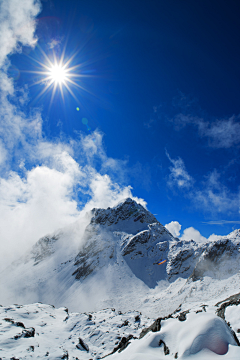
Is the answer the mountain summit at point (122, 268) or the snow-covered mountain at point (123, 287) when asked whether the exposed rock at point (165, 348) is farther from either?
the mountain summit at point (122, 268)

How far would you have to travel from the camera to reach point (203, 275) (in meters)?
51.6

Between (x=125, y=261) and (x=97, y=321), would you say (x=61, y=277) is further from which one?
(x=97, y=321)

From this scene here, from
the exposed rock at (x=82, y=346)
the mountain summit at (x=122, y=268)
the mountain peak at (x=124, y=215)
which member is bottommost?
the exposed rock at (x=82, y=346)

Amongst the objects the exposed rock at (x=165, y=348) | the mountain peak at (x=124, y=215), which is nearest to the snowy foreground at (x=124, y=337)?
the exposed rock at (x=165, y=348)

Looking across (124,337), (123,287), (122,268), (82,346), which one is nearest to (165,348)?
(124,337)

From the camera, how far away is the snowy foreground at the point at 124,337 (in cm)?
892

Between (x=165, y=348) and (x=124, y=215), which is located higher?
(x=124, y=215)

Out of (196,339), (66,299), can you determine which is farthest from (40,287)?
(196,339)

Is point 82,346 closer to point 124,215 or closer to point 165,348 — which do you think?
point 165,348

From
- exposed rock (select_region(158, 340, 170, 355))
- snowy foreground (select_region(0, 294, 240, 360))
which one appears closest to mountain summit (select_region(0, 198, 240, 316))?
snowy foreground (select_region(0, 294, 240, 360))

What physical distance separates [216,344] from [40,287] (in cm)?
10088

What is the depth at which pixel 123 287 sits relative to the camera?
6862 cm

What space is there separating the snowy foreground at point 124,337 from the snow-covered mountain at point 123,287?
0.28 ft

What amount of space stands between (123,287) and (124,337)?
203 ft
